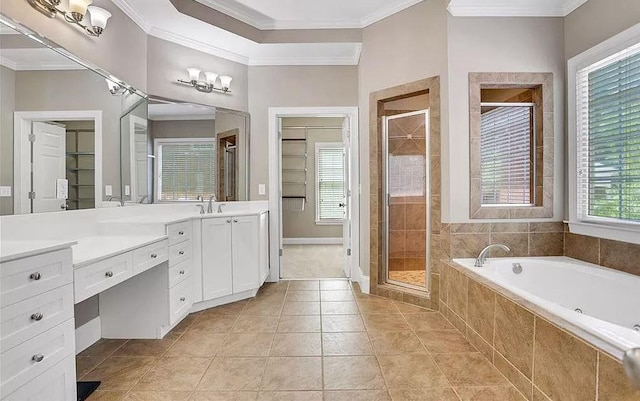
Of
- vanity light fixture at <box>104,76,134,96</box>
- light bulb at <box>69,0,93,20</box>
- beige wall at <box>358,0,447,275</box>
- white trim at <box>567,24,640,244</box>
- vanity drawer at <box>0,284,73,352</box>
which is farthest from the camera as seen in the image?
beige wall at <box>358,0,447,275</box>

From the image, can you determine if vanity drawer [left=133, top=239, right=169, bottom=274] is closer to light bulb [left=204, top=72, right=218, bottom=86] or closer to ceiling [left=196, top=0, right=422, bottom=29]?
light bulb [left=204, top=72, right=218, bottom=86]

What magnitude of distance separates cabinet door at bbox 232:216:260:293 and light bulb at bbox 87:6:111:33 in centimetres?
179

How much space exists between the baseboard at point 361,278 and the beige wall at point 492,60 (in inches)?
46.4

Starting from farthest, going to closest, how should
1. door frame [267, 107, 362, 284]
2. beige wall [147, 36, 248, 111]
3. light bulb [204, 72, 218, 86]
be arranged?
door frame [267, 107, 362, 284], light bulb [204, 72, 218, 86], beige wall [147, 36, 248, 111]

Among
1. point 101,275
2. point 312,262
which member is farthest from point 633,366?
point 312,262

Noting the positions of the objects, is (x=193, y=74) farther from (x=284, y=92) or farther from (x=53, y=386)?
(x=53, y=386)

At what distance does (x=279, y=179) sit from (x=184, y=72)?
1.50m

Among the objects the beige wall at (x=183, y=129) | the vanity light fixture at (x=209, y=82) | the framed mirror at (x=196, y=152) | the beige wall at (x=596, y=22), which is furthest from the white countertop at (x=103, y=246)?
the beige wall at (x=596, y=22)

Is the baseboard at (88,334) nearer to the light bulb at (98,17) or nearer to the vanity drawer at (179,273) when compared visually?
the vanity drawer at (179,273)

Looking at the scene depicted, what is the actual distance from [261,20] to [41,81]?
6.99ft

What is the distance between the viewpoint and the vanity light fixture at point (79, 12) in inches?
74.9

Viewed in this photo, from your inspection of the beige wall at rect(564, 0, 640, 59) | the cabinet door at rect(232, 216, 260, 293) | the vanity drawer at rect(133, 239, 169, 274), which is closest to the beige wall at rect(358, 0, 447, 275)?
the beige wall at rect(564, 0, 640, 59)

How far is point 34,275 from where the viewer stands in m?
1.34

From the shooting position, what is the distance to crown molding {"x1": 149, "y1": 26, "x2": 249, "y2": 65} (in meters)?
3.13
